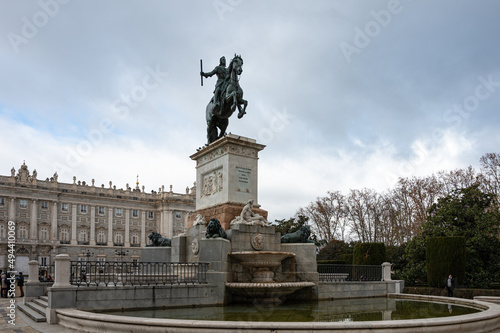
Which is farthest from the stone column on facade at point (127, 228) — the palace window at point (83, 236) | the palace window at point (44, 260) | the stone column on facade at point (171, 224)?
the palace window at point (44, 260)

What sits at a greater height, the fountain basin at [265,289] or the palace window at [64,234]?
the fountain basin at [265,289]

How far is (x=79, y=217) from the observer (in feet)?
302

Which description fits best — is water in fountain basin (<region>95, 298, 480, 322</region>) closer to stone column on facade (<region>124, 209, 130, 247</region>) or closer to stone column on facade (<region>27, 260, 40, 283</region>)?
stone column on facade (<region>27, 260, 40, 283</region>)

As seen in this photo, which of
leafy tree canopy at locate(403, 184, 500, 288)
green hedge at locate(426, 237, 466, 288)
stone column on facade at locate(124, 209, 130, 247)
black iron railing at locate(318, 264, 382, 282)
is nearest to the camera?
black iron railing at locate(318, 264, 382, 282)

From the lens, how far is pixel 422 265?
1024 inches

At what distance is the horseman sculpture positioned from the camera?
54.5ft

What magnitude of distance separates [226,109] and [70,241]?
82.1 m

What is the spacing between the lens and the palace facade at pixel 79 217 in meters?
83.6

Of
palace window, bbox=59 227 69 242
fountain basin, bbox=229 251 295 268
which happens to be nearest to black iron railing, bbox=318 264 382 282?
fountain basin, bbox=229 251 295 268

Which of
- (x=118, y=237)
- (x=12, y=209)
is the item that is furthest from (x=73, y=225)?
(x=12, y=209)

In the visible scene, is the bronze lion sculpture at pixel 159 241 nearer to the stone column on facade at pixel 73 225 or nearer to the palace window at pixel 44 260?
the palace window at pixel 44 260

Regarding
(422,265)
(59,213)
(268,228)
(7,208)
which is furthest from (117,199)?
(268,228)

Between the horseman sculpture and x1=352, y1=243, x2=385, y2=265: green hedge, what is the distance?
A: 15.0 m

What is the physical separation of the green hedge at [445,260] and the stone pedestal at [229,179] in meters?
12.5
